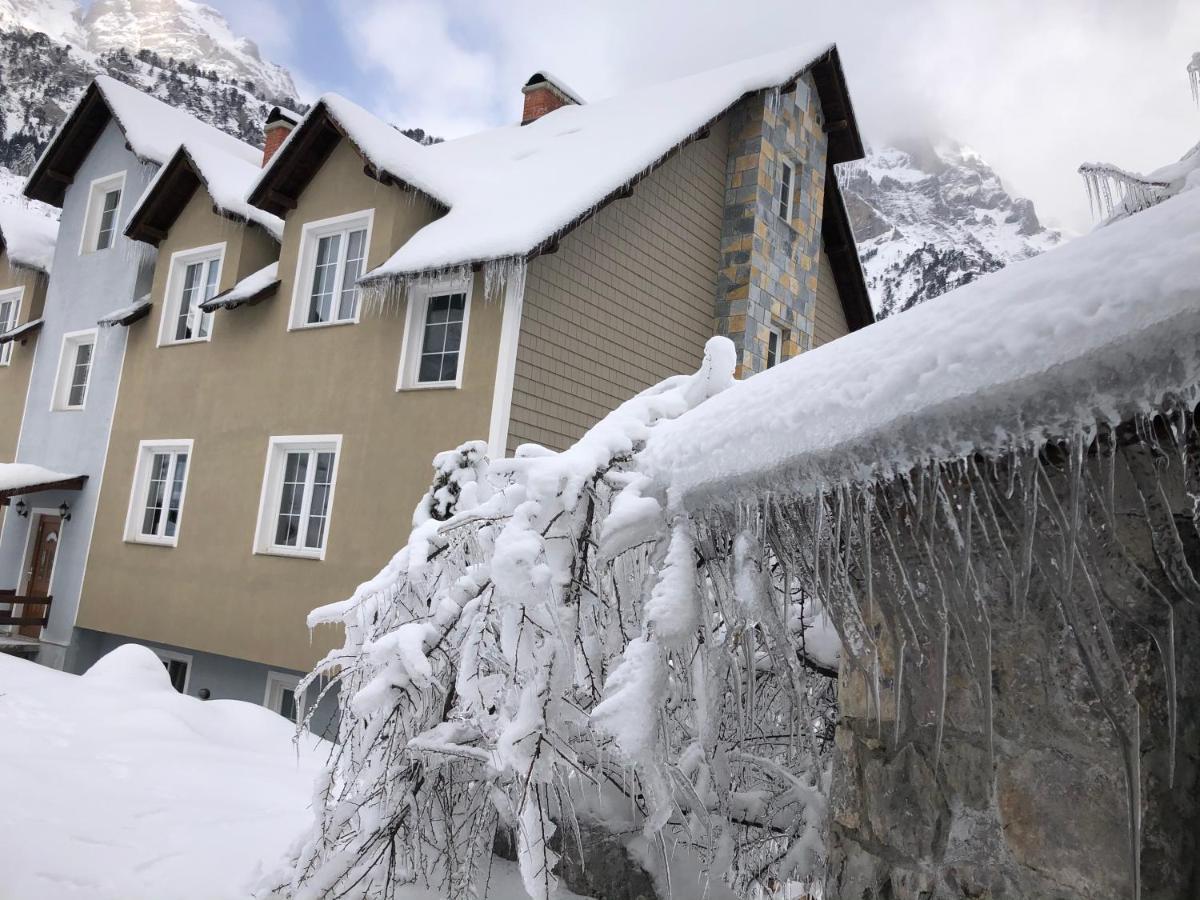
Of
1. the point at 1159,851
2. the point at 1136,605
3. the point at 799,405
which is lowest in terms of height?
the point at 1159,851

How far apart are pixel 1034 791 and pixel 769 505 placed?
0.72 metres

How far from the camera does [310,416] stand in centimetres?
1040

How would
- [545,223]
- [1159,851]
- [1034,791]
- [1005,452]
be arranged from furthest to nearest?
1. [545,223]
2. [1034,791]
3. [1159,851]
4. [1005,452]

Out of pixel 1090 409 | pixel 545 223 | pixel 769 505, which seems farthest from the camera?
pixel 545 223

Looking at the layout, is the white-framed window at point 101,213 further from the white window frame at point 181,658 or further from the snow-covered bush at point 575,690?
the snow-covered bush at point 575,690

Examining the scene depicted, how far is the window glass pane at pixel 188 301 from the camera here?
12.5 m

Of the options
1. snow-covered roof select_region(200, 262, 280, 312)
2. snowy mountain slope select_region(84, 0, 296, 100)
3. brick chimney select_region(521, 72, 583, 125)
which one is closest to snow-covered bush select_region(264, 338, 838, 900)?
snow-covered roof select_region(200, 262, 280, 312)

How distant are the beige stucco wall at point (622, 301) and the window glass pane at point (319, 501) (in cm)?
270

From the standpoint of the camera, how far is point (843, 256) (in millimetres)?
14695

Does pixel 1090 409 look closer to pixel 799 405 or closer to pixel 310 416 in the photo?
pixel 799 405

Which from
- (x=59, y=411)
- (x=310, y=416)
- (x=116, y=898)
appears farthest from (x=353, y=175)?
(x=116, y=898)

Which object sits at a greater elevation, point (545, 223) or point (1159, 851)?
point (545, 223)

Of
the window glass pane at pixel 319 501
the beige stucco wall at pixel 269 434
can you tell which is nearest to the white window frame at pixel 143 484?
the beige stucco wall at pixel 269 434

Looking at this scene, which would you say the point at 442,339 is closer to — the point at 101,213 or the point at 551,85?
the point at 551,85
